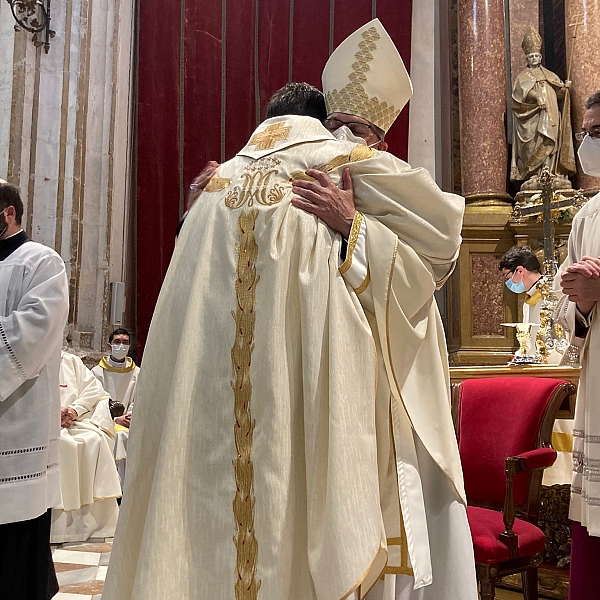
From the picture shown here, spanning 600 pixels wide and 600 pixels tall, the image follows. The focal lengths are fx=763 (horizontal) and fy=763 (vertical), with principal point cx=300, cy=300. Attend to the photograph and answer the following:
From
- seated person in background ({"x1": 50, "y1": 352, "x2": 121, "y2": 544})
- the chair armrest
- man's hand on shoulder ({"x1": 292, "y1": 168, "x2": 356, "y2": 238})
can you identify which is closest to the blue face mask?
the chair armrest

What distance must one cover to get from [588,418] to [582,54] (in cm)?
499

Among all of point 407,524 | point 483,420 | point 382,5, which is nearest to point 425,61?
point 382,5

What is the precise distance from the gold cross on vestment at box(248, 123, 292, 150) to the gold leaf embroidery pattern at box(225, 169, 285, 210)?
0.33ft

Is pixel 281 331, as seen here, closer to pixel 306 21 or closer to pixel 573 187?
pixel 573 187

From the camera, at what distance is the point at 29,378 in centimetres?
295

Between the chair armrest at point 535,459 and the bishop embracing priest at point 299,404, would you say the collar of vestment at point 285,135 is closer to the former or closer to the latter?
the bishop embracing priest at point 299,404

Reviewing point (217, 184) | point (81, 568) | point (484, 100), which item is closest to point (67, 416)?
point (81, 568)

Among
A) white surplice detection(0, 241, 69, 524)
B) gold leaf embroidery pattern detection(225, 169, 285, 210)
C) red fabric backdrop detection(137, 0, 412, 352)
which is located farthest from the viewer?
red fabric backdrop detection(137, 0, 412, 352)

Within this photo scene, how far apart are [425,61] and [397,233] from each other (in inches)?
246

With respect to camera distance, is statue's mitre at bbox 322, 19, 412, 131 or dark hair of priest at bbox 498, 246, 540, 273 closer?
statue's mitre at bbox 322, 19, 412, 131

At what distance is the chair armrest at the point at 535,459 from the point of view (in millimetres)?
2727

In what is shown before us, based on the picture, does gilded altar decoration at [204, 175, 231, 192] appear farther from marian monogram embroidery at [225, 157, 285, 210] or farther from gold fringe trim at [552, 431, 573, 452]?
gold fringe trim at [552, 431, 573, 452]

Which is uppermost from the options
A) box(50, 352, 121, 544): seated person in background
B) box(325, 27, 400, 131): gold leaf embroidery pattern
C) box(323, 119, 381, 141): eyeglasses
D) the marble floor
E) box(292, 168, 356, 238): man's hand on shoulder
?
box(325, 27, 400, 131): gold leaf embroidery pattern

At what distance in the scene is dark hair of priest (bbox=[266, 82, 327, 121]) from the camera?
2238 millimetres
